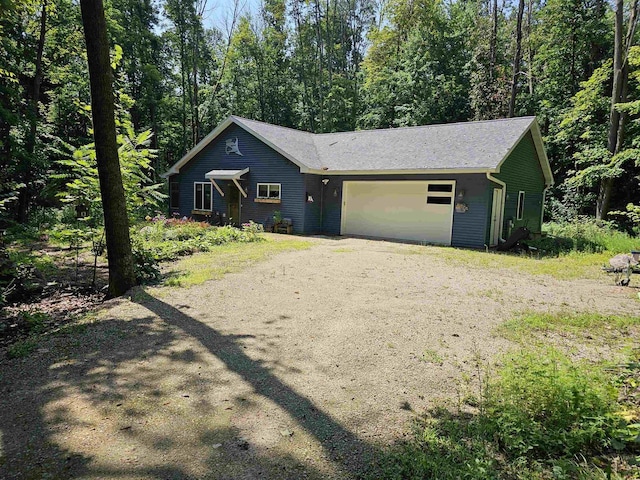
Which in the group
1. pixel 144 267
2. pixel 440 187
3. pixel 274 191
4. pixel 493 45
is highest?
pixel 493 45

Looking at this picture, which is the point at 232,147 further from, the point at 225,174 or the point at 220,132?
the point at 225,174

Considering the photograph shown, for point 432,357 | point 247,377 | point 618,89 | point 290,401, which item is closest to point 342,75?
point 618,89

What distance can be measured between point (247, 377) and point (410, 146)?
13.0 m

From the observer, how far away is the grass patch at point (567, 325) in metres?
4.49

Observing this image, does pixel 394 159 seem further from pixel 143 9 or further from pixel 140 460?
pixel 143 9

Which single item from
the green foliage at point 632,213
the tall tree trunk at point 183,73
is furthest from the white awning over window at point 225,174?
the tall tree trunk at point 183,73

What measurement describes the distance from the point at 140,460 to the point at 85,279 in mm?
6145

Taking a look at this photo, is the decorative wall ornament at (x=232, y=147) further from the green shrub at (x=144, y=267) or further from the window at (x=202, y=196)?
the green shrub at (x=144, y=267)

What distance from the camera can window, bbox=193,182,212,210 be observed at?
1766cm

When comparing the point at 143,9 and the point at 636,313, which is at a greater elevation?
the point at 143,9

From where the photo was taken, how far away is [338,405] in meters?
2.91

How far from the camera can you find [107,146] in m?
5.58

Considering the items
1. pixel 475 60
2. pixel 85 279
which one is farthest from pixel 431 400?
pixel 475 60

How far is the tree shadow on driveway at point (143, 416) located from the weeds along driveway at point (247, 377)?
1 centimetres
